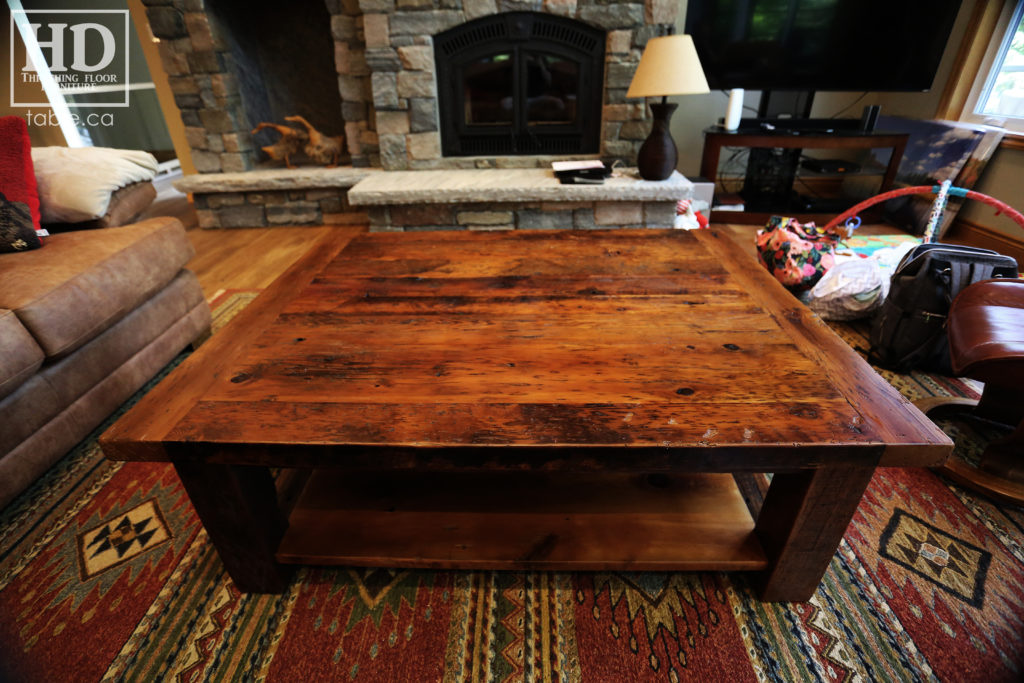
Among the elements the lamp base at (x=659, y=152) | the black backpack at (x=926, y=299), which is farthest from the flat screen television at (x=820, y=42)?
the black backpack at (x=926, y=299)

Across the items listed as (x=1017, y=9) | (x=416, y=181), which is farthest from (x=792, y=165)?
(x=416, y=181)

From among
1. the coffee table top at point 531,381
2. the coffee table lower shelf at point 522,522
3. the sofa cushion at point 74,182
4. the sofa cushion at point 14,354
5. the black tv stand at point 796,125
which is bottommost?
the coffee table lower shelf at point 522,522

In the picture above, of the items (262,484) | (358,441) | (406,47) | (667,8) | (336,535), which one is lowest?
(336,535)

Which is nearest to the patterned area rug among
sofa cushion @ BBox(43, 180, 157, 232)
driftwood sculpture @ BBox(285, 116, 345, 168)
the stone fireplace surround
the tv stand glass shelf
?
sofa cushion @ BBox(43, 180, 157, 232)

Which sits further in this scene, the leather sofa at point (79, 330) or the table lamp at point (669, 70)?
the table lamp at point (669, 70)

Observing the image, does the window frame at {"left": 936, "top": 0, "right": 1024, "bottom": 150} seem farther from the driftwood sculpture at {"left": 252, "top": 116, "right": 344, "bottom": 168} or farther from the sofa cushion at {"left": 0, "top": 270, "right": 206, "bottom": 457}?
the sofa cushion at {"left": 0, "top": 270, "right": 206, "bottom": 457}

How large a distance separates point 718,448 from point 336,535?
0.79m

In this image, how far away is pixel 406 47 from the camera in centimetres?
288

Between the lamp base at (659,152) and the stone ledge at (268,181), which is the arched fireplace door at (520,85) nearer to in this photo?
the lamp base at (659,152)

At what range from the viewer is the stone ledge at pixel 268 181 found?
3301 mm

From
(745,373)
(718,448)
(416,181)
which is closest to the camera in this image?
(718,448)

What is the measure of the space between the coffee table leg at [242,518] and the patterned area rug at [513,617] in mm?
67

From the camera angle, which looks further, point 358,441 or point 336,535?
point 336,535

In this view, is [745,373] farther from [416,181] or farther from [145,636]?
[416,181]
